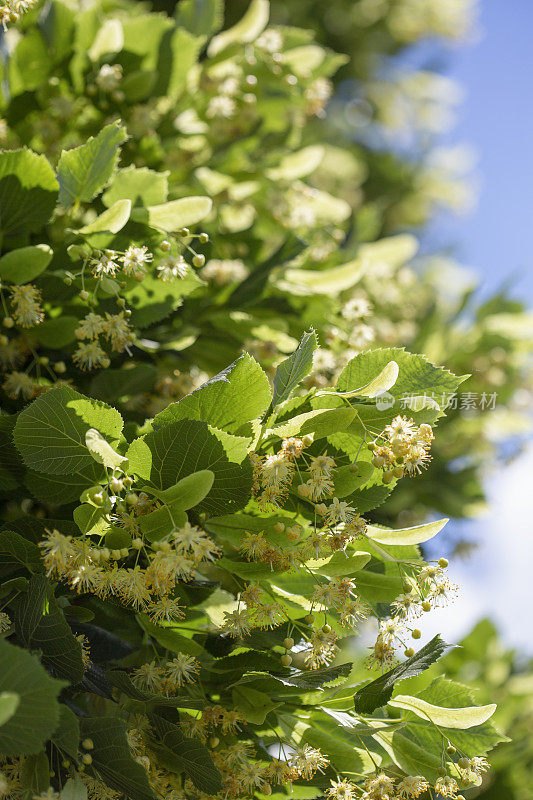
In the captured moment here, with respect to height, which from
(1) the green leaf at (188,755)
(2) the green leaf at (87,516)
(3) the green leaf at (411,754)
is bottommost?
(3) the green leaf at (411,754)

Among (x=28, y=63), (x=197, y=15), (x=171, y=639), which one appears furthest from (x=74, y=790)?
(x=197, y=15)

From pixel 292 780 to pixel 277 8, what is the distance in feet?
14.1

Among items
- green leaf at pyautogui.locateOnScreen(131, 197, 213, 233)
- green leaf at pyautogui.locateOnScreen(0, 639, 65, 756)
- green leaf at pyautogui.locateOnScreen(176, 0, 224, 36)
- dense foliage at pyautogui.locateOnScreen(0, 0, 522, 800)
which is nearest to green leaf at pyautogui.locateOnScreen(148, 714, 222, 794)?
dense foliage at pyautogui.locateOnScreen(0, 0, 522, 800)

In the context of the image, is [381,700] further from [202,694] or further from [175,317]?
[175,317]

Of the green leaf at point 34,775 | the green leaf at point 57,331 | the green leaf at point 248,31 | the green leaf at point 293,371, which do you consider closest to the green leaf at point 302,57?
the green leaf at point 248,31

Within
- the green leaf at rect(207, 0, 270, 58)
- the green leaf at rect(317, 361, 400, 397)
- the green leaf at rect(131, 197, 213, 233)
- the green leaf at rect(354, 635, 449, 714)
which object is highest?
the green leaf at rect(207, 0, 270, 58)

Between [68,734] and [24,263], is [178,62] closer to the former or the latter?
[24,263]

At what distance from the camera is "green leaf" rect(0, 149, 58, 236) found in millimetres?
1034

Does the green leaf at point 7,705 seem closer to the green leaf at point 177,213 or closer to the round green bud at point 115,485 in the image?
the round green bud at point 115,485

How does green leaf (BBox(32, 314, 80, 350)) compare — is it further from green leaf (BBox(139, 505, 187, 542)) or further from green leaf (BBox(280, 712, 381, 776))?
green leaf (BBox(280, 712, 381, 776))

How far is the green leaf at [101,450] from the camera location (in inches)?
32.4

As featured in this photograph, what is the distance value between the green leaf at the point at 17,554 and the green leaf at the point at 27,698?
0.20 m

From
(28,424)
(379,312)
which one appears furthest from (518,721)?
(28,424)

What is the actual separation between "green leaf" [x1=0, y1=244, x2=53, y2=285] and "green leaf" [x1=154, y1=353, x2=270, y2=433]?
0.35 m
